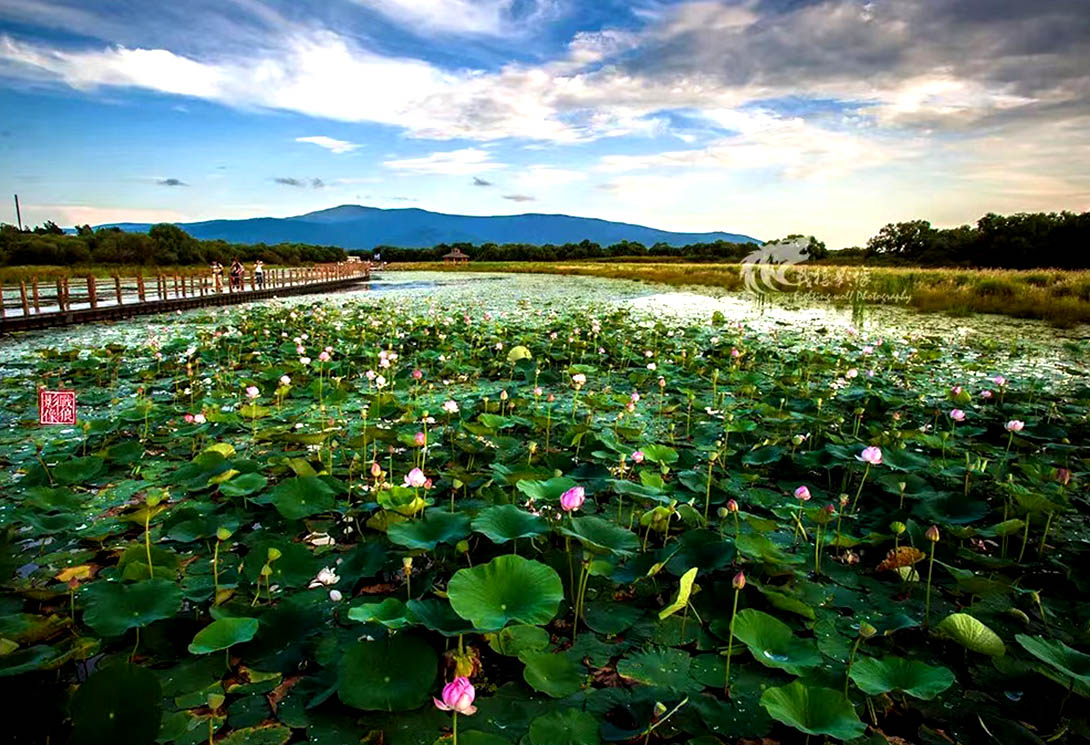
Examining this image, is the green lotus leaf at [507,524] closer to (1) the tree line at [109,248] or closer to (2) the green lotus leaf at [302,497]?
(2) the green lotus leaf at [302,497]

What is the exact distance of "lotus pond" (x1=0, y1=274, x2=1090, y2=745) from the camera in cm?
125

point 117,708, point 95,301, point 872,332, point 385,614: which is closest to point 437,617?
point 385,614

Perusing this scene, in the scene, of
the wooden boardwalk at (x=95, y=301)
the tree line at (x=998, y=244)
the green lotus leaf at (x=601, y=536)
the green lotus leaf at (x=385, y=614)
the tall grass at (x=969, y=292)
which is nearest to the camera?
the green lotus leaf at (x=385, y=614)

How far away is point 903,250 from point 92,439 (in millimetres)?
54736

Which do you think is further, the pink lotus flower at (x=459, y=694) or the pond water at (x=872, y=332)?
the pond water at (x=872, y=332)

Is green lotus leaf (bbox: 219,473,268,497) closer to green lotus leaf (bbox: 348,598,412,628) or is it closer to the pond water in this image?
green lotus leaf (bbox: 348,598,412,628)

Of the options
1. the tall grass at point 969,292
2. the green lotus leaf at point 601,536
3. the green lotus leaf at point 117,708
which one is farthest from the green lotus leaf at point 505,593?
the tall grass at point 969,292

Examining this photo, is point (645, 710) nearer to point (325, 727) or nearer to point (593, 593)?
point (593, 593)

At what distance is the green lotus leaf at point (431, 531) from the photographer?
66.9 inches

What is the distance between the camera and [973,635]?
141 centimetres

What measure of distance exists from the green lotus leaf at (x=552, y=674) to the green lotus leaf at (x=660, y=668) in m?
0.12

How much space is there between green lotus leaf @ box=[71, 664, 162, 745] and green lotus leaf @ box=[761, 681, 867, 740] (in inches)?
47.1

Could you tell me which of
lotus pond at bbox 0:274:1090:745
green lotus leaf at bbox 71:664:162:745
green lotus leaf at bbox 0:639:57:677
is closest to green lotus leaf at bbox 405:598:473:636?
lotus pond at bbox 0:274:1090:745

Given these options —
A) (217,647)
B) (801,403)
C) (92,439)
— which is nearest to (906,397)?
(801,403)
